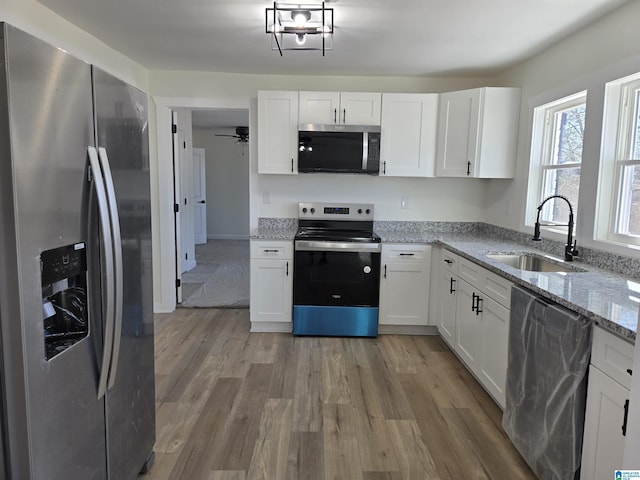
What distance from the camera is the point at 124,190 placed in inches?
62.0

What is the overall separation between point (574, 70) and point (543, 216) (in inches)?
42.8

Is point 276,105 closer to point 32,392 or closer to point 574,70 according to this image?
point 574,70

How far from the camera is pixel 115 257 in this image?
1415 mm

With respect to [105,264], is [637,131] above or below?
above

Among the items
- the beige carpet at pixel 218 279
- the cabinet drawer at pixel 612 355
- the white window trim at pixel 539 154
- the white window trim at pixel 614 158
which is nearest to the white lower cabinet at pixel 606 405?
the cabinet drawer at pixel 612 355

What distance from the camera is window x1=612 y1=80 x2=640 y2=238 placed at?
231cm

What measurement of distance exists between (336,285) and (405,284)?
628 mm

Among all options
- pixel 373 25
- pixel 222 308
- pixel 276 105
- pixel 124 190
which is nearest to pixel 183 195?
pixel 222 308

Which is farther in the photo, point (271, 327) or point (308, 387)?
point (271, 327)

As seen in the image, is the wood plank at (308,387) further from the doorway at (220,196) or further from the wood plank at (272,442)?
the doorway at (220,196)

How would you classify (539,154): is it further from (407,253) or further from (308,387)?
(308,387)

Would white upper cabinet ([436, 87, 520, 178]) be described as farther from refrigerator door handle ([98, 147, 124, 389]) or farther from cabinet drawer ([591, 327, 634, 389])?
refrigerator door handle ([98, 147, 124, 389])

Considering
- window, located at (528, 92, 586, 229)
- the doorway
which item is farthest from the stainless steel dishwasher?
the doorway

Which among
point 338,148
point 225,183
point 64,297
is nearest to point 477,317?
point 338,148
